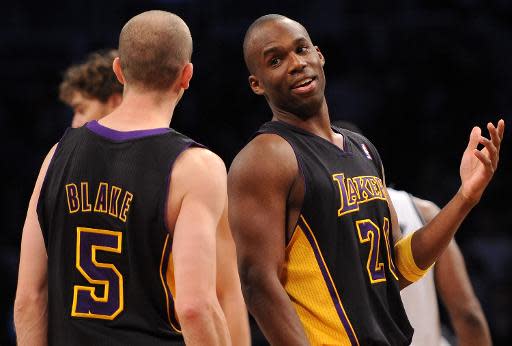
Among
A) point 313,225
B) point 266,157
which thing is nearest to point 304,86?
point 266,157

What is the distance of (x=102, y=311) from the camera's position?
279 cm

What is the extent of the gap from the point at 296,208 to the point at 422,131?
6.57m

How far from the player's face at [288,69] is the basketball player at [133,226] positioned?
73cm

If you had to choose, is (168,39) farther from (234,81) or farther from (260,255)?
(234,81)

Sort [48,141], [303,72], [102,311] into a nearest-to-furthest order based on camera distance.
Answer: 1. [102,311]
2. [303,72]
3. [48,141]

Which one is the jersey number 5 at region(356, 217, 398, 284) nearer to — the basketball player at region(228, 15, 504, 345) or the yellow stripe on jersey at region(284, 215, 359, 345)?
the basketball player at region(228, 15, 504, 345)

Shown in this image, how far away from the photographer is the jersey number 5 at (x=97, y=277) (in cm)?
278

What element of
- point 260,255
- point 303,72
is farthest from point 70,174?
point 303,72

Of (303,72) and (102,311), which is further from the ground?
(303,72)

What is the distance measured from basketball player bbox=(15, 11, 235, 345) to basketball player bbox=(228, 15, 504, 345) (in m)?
A: 0.58

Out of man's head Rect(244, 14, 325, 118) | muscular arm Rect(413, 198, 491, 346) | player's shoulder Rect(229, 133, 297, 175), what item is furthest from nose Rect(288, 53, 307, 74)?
muscular arm Rect(413, 198, 491, 346)

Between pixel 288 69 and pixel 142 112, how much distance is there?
0.86 meters

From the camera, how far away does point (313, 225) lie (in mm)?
3402

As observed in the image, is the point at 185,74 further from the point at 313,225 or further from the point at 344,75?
the point at 344,75
